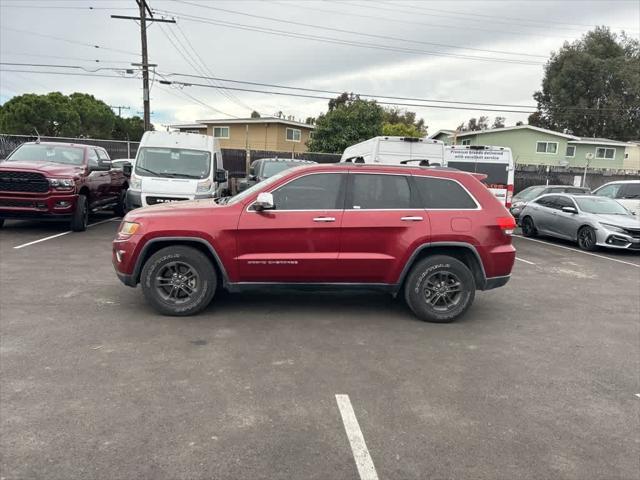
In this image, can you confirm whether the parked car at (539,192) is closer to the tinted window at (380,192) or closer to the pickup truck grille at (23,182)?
the tinted window at (380,192)

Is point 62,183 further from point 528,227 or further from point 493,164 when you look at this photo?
point 528,227

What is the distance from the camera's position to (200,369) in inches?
159

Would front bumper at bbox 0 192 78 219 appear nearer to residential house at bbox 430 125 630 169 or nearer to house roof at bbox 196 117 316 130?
house roof at bbox 196 117 316 130

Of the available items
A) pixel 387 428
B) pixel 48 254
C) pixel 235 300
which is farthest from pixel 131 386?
pixel 48 254

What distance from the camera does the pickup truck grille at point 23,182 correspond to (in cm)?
941

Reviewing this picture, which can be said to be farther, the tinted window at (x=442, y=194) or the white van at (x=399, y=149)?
the white van at (x=399, y=149)

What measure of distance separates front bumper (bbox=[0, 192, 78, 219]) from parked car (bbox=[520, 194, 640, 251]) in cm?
1202

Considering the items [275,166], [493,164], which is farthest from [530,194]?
[275,166]

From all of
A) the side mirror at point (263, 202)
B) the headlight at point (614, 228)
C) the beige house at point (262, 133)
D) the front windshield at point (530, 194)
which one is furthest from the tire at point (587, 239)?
the beige house at point (262, 133)

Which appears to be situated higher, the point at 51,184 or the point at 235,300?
the point at 51,184

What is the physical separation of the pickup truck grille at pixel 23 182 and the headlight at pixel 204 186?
2.93 metres

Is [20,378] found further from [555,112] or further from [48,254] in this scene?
[555,112]

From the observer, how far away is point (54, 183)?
9641 mm

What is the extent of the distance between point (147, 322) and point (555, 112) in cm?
5706
